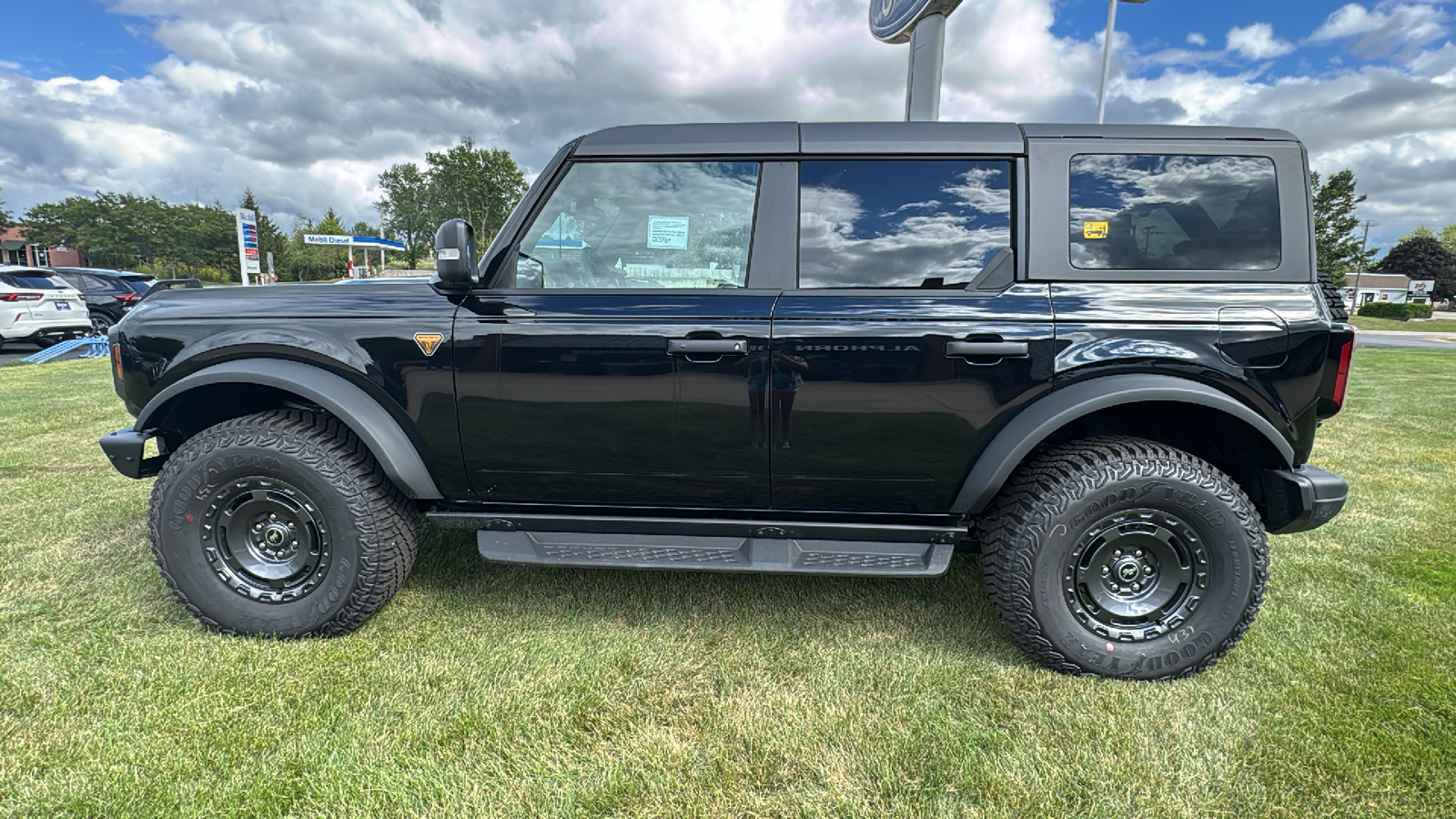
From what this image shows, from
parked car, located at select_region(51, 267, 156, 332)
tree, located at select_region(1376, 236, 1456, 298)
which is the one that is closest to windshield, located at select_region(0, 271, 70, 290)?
parked car, located at select_region(51, 267, 156, 332)

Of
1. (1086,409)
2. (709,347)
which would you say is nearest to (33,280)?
(709,347)

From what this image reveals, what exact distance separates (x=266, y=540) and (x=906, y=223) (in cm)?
259

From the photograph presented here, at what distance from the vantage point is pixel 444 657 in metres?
2.35

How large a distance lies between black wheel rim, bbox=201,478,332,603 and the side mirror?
0.95 meters

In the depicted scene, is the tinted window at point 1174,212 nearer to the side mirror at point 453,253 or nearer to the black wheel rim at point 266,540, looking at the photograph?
the side mirror at point 453,253

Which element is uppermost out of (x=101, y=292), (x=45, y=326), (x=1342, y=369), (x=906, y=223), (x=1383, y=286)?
(x=1383, y=286)

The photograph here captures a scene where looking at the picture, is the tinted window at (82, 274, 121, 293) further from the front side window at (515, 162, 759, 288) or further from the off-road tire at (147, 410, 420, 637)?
the front side window at (515, 162, 759, 288)

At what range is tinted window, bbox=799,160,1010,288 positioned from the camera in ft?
7.48

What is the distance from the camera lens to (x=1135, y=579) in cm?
229

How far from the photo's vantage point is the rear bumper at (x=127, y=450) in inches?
95.8

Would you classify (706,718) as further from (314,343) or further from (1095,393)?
(314,343)

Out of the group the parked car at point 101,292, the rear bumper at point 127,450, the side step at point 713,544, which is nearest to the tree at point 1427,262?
the side step at point 713,544

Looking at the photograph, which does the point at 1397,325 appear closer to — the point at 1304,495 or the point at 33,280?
the point at 1304,495

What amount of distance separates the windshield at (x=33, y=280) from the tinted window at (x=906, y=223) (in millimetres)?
13469
